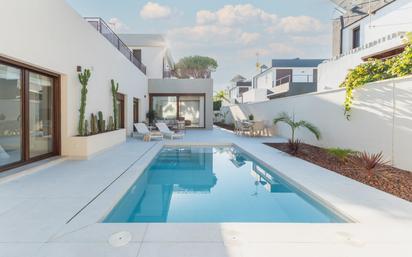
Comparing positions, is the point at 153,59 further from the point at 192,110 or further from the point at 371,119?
the point at 371,119

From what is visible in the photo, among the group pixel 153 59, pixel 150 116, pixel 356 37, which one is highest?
pixel 153 59

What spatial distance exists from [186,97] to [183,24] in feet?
20.2

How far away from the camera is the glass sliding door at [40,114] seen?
662 cm

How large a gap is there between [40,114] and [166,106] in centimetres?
1381

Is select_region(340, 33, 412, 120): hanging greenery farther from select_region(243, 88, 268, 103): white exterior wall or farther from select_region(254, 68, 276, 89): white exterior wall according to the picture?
select_region(254, 68, 276, 89): white exterior wall

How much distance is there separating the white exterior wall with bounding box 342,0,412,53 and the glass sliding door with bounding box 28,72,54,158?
13172 mm

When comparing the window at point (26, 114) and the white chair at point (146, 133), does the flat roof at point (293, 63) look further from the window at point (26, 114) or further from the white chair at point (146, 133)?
the window at point (26, 114)

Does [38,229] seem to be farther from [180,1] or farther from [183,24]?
[183,24]

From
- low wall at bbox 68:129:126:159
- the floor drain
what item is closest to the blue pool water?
the floor drain

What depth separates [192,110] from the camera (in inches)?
827

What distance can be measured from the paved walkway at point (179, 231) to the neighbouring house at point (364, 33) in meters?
7.80

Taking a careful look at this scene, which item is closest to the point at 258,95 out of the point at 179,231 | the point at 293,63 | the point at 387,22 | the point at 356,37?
the point at 293,63

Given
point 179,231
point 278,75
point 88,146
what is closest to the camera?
point 179,231

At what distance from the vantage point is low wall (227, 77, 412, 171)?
6.09m
